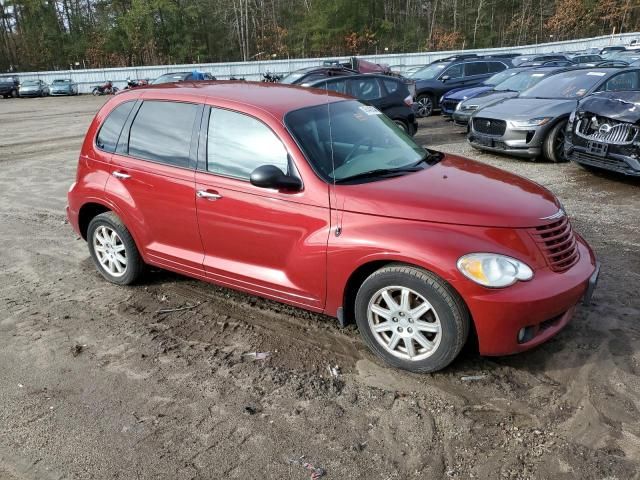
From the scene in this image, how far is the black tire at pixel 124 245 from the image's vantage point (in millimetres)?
4668

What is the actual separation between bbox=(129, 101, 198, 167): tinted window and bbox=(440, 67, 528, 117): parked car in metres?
10.8

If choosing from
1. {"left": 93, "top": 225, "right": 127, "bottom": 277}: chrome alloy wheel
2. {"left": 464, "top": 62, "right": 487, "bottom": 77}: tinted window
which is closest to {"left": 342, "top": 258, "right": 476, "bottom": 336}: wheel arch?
{"left": 93, "top": 225, "right": 127, "bottom": 277}: chrome alloy wheel

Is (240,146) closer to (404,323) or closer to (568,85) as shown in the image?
(404,323)

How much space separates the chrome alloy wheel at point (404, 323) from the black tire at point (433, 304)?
2cm

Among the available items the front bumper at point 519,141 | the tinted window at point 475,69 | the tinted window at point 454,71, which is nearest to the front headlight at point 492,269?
the front bumper at point 519,141

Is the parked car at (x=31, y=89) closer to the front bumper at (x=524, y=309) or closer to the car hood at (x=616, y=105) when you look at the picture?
the car hood at (x=616, y=105)

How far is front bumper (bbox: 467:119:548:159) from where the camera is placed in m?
9.05

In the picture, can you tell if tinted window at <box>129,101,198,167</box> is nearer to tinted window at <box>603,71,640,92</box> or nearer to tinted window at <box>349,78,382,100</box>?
tinted window at <box>349,78,382,100</box>

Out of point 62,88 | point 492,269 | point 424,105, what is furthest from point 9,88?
point 492,269

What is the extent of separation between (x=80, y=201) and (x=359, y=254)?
2930mm

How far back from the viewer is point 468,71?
17.6 m

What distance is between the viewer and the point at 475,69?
17703 mm

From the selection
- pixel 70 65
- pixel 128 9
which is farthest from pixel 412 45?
pixel 70 65

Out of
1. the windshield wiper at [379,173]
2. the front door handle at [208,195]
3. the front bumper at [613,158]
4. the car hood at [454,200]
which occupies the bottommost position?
the front bumper at [613,158]
